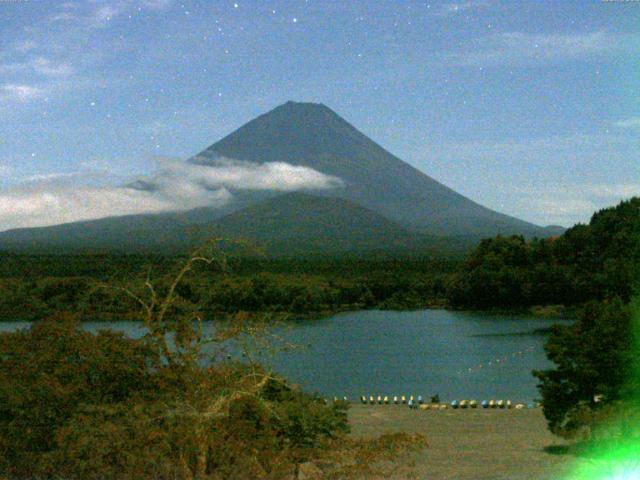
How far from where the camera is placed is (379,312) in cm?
5778

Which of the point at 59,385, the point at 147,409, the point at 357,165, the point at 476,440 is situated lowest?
the point at 476,440

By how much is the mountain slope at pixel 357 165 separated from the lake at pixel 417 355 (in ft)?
285

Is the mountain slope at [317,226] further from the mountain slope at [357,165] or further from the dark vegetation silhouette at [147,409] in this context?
the dark vegetation silhouette at [147,409]

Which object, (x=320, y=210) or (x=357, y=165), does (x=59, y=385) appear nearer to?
(x=320, y=210)

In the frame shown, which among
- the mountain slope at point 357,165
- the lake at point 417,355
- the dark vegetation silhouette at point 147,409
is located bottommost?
the lake at point 417,355

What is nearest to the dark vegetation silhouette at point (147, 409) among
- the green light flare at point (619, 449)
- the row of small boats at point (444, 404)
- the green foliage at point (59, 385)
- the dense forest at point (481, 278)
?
the green foliage at point (59, 385)

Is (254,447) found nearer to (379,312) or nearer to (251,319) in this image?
(251,319)

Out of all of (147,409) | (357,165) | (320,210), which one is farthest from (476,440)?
(357,165)

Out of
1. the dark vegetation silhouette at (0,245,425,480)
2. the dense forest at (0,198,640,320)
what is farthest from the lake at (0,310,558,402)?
the dark vegetation silhouette at (0,245,425,480)

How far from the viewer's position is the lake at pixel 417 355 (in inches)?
1204

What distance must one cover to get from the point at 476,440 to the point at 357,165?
494 ft

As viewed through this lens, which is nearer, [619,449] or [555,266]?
[619,449]

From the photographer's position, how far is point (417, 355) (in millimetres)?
39438

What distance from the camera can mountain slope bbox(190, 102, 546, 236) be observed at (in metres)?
149
